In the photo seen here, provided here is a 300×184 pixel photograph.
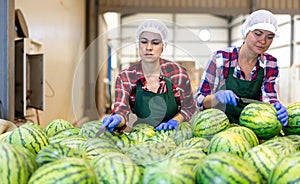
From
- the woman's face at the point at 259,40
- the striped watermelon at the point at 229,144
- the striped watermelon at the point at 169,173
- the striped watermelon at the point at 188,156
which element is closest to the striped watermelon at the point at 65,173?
the striped watermelon at the point at 169,173

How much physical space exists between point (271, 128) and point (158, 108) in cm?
54

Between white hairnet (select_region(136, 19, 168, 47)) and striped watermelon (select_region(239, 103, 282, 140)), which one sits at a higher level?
white hairnet (select_region(136, 19, 168, 47))

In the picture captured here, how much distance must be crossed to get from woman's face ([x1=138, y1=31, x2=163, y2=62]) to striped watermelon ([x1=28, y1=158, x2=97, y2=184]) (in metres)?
0.69

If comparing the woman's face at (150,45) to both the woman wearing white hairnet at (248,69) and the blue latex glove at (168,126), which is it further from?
the woman wearing white hairnet at (248,69)

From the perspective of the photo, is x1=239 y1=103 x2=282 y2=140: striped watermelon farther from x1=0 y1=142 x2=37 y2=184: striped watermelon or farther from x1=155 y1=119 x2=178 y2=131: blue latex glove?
x1=0 y1=142 x2=37 y2=184: striped watermelon

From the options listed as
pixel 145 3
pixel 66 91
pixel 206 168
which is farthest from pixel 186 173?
pixel 145 3

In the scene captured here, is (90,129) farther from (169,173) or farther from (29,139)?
(169,173)

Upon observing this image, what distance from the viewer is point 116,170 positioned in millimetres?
1040

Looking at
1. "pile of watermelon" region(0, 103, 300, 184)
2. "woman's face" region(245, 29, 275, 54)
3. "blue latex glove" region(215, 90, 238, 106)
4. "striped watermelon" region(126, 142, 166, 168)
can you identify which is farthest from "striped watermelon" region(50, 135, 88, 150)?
A: "woman's face" region(245, 29, 275, 54)

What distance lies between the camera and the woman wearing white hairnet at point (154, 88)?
1597mm

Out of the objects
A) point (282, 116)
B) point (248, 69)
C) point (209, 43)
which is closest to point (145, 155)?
point (282, 116)

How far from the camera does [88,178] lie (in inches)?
38.3

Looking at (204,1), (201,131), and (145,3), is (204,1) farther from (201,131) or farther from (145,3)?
(201,131)

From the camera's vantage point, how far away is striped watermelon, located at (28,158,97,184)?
0.96 meters
